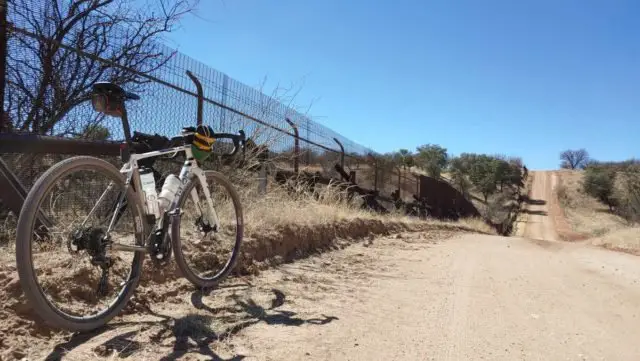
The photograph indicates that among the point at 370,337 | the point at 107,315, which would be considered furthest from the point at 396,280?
the point at 107,315

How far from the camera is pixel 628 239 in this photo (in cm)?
1697

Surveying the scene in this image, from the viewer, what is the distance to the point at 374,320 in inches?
151

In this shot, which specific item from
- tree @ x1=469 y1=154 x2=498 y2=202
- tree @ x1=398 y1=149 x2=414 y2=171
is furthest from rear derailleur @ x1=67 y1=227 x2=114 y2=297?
tree @ x1=469 y1=154 x2=498 y2=202

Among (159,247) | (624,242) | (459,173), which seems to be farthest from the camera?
(459,173)

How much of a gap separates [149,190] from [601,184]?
73.9 m

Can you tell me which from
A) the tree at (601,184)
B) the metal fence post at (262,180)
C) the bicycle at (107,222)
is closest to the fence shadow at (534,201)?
the tree at (601,184)

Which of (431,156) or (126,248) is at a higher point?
(431,156)

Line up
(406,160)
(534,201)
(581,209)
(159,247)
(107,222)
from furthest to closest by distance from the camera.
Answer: (534,201) → (581,209) → (406,160) → (159,247) → (107,222)

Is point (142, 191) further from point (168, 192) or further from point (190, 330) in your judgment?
point (190, 330)

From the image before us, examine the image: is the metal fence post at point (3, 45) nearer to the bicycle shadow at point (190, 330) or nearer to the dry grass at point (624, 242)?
the bicycle shadow at point (190, 330)

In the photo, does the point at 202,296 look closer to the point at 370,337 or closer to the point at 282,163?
the point at 370,337

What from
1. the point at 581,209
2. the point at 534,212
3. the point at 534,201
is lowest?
the point at 534,212

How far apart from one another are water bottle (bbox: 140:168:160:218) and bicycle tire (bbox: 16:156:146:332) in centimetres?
14

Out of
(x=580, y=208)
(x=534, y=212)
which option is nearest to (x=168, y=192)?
(x=534, y=212)
